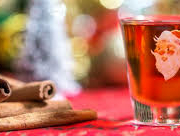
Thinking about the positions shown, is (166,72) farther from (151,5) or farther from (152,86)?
(151,5)

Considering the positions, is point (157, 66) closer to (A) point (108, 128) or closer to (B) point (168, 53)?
(B) point (168, 53)

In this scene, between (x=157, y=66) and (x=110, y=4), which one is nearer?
(x=157, y=66)

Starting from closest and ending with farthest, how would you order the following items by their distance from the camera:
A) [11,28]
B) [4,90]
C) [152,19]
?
[4,90] < [152,19] < [11,28]

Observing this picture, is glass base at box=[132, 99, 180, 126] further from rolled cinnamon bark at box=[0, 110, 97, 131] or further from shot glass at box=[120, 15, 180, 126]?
rolled cinnamon bark at box=[0, 110, 97, 131]

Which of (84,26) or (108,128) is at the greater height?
(84,26)

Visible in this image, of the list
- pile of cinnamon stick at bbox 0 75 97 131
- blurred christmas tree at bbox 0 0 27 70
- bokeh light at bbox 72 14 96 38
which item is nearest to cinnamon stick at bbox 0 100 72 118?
pile of cinnamon stick at bbox 0 75 97 131

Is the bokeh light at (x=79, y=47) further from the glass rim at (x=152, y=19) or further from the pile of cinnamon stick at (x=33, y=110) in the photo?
the glass rim at (x=152, y=19)

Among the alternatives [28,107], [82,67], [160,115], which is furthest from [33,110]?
[82,67]
